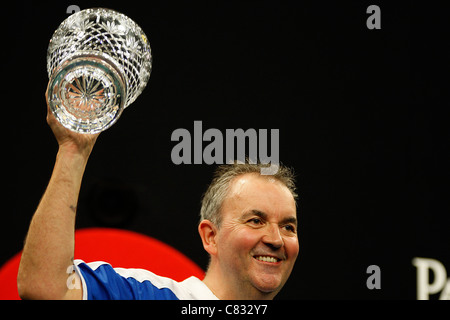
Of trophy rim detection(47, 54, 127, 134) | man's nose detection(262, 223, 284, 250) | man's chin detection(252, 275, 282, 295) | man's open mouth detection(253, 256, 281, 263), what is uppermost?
trophy rim detection(47, 54, 127, 134)

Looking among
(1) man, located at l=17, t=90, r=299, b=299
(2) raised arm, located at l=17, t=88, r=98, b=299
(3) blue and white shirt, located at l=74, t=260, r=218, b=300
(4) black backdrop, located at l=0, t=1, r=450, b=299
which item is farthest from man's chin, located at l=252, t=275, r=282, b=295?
A: (4) black backdrop, located at l=0, t=1, r=450, b=299

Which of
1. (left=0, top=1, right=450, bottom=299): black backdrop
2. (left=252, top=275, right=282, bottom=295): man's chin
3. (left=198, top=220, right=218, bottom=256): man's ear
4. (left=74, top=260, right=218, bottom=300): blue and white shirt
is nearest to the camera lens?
(left=74, top=260, right=218, bottom=300): blue and white shirt

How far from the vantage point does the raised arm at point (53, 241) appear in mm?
1258

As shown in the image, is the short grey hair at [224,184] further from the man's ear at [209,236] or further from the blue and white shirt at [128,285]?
the blue and white shirt at [128,285]

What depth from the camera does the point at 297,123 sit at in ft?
8.31

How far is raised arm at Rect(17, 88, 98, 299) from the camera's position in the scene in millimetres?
1258

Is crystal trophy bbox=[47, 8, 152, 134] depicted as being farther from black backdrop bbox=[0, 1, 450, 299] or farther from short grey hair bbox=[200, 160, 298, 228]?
black backdrop bbox=[0, 1, 450, 299]

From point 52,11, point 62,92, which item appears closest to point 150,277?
point 62,92

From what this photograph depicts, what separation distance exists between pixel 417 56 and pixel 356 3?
374mm

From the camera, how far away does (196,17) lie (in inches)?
98.3

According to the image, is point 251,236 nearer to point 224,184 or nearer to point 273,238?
point 273,238

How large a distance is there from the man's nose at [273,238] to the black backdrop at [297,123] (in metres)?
0.69

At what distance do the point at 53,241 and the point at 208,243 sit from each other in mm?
671

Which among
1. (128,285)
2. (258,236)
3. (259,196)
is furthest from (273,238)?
(128,285)
